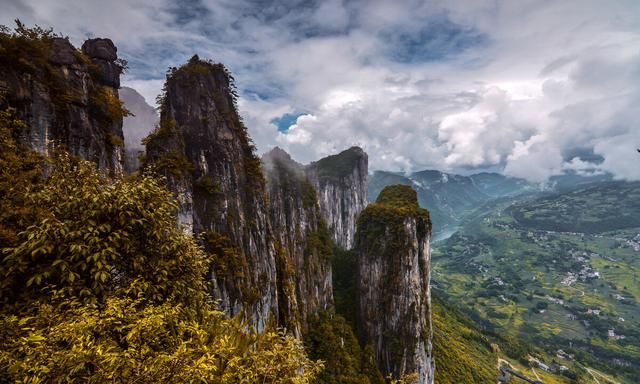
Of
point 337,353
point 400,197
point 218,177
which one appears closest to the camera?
point 218,177

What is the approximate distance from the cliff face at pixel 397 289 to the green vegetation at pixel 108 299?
80378 millimetres

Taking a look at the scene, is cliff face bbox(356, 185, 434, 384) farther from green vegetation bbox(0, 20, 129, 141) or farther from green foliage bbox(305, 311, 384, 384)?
green vegetation bbox(0, 20, 129, 141)

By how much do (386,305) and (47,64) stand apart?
3398 inches

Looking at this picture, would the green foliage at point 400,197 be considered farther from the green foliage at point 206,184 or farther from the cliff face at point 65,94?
the cliff face at point 65,94

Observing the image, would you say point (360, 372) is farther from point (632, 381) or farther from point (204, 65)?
point (632, 381)

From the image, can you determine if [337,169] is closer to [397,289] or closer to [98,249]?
[397,289]

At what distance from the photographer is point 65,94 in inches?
955

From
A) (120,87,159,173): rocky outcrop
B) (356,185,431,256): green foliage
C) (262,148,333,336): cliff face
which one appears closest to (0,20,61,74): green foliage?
(120,87,159,173): rocky outcrop

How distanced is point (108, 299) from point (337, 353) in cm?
7238

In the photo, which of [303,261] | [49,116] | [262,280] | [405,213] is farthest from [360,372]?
[49,116]

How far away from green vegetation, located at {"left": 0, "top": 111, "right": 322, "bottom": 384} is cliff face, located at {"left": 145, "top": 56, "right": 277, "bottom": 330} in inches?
1009

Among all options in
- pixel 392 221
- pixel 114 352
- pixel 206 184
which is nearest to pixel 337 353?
pixel 392 221

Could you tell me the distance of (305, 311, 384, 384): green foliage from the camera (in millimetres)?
68562

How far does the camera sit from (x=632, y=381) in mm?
193000
